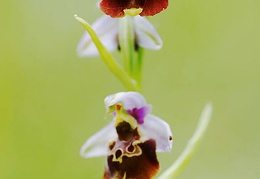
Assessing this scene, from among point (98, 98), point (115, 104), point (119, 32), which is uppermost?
point (98, 98)

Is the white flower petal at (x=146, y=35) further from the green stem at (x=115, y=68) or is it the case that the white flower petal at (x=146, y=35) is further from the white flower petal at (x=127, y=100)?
the white flower petal at (x=127, y=100)

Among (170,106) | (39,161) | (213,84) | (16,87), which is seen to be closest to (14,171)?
(39,161)

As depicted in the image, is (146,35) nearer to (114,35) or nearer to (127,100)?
(114,35)

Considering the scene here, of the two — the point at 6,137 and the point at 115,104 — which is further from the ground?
the point at 6,137

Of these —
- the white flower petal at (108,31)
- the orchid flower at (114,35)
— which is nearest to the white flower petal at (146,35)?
the orchid flower at (114,35)

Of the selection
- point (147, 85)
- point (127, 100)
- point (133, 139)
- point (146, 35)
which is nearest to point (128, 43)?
point (146, 35)

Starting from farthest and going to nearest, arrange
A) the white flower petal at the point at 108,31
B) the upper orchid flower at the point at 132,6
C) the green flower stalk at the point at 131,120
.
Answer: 1. the white flower petal at the point at 108,31
2. the green flower stalk at the point at 131,120
3. the upper orchid flower at the point at 132,6

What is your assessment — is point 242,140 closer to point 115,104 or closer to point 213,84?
point 213,84
